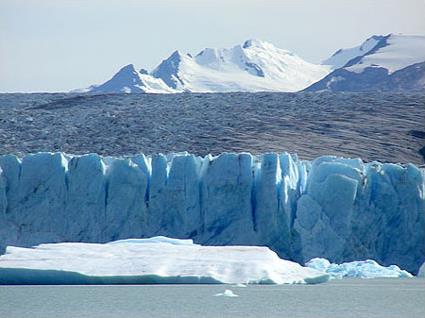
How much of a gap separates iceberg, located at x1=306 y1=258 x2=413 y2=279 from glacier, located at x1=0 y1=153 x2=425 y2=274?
3.42 ft

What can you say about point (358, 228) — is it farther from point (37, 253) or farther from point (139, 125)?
point (139, 125)

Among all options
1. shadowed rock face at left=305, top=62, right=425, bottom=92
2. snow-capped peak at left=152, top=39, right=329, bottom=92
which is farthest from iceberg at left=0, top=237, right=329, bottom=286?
snow-capped peak at left=152, top=39, right=329, bottom=92

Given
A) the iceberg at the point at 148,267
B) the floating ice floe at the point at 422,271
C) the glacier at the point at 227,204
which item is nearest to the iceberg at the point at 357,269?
the floating ice floe at the point at 422,271

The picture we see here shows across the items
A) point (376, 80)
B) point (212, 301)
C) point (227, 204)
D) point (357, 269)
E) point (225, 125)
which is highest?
point (225, 125)

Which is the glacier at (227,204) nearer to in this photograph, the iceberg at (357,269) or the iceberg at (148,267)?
the iceberg at (357,269)

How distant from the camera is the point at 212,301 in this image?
18.3m

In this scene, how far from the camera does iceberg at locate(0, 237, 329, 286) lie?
59.7 feet

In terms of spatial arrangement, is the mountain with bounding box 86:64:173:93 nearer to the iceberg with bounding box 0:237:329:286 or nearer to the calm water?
the calm water

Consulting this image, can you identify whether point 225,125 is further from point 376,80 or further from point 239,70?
point 239,70

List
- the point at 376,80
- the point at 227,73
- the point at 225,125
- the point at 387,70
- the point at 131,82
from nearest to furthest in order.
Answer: the point at 225,125 → the point at 376,80 → the point at 387,70 → the point at 131,82 → the point at 227,73

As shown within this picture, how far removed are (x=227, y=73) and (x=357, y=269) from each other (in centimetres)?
6341

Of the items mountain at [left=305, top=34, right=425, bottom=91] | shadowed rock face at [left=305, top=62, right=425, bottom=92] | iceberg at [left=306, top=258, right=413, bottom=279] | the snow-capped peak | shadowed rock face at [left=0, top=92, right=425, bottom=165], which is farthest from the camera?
the snow-capped peak

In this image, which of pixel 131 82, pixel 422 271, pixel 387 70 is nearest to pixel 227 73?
pixel 131 82

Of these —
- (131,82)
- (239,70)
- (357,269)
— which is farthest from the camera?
(239,70)
